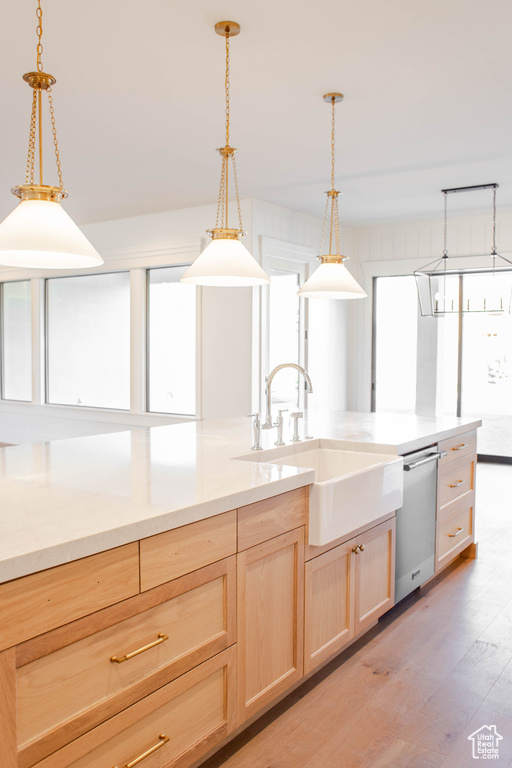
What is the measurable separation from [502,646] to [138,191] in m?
4.24

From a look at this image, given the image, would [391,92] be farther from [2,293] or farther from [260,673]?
[2,293]

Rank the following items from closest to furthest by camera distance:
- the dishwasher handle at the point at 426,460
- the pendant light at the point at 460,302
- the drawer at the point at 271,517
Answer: the drawer at the point at 271,517 < the dishwasher handle at the point at 426,460 < the pendant light at the point at 460,302

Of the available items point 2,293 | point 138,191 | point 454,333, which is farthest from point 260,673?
point 2,293

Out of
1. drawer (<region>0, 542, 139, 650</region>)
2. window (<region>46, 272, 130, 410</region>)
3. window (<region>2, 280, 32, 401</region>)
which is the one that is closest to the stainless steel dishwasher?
drawer (<region>0, 542, 139, 650</region>)

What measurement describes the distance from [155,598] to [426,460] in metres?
1.85

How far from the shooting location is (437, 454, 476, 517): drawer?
3.33 m

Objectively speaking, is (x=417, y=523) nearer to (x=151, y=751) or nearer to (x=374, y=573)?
(x=374, y=573)

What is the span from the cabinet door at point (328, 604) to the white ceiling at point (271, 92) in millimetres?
2107

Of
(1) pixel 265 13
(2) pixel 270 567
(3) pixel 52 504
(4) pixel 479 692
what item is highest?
(1) pixel 265 13

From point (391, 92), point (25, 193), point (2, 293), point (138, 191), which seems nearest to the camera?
point (25, 193)

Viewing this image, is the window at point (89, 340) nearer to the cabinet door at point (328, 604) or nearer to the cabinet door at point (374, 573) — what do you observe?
the cabinet door at point (374, 573)

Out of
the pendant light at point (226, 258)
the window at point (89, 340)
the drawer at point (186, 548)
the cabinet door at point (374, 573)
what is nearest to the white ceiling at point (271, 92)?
the pendant light at point (226, 258)

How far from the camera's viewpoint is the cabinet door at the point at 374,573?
2539 millimetres

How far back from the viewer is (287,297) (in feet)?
20.0
